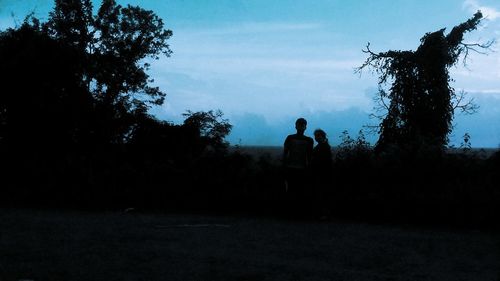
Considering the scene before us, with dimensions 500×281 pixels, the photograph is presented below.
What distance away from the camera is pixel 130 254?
7.97 m

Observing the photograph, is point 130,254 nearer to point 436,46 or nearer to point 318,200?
point 318,200

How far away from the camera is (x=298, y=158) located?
471 inches

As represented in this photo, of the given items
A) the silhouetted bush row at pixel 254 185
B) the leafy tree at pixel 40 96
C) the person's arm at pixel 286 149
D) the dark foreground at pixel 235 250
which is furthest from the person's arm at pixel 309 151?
the leafy tree at pixel 40 96

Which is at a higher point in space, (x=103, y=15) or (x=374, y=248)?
(x=103, y=15)

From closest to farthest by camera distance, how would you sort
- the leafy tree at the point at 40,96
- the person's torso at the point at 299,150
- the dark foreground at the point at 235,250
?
1. the dark foreground at the point at 235,250
2. the person's torso at the point at 299,150
3. the leafy tree at the point at 40,96

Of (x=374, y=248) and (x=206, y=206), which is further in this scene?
(x=206, y=206)

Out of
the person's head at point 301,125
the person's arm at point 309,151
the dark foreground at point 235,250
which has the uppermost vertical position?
the person's head at point 301,125

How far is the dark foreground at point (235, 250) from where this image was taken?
22.7 ft

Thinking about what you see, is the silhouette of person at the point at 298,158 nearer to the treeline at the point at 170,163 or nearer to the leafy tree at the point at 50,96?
the treeline at the point at 170,163

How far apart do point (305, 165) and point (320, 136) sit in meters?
0.66

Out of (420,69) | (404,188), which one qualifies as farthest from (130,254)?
(420,69)

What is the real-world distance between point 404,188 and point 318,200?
1.73 meters

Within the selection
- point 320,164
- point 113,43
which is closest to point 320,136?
point 320,164

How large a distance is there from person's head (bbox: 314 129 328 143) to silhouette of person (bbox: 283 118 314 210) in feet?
0.81
